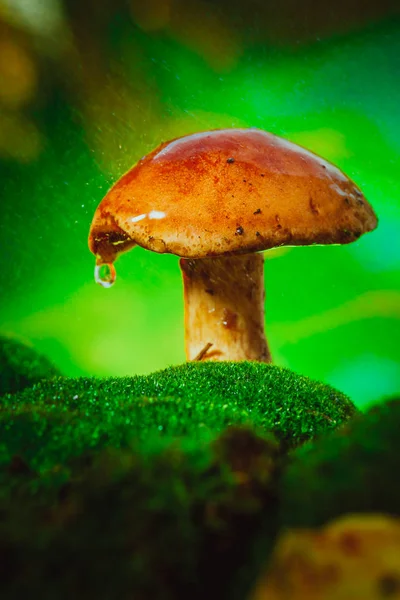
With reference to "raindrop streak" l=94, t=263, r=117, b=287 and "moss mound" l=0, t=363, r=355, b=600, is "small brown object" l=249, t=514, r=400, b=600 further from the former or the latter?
"raindrop streak" l=94, t=263, r=117, b=287

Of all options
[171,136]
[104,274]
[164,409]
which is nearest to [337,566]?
[164,409]

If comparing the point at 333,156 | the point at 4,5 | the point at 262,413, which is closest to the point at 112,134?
the point at 4,5

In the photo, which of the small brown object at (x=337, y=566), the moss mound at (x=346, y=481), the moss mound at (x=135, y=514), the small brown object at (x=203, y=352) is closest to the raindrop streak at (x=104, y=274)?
the small brown object at (x=203, y=352)

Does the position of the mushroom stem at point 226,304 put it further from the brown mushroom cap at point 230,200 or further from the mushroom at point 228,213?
the brown mushroom cap at point 230,200

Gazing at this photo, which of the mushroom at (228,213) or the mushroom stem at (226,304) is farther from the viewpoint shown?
the mushroom stem at (226,304)

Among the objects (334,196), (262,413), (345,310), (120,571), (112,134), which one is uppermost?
(112,134)

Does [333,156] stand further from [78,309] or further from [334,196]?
[78,309]

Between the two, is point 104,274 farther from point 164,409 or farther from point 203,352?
point 164,409

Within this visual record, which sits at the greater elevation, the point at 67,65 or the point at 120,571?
the point at 67,65
